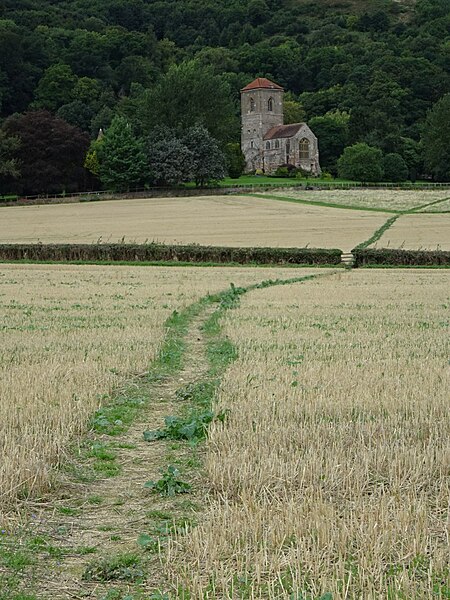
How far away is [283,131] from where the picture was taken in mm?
136125

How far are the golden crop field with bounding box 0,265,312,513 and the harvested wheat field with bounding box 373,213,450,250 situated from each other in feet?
64.4

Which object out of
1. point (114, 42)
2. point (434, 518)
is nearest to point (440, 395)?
point (434, 518)

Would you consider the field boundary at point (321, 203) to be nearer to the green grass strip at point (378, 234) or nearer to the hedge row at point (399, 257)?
the green grass strip at point (378, 234)

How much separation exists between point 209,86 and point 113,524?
109 metres

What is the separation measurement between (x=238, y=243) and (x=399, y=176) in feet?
234

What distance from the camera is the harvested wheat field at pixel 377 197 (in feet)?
269

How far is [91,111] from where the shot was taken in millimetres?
131125

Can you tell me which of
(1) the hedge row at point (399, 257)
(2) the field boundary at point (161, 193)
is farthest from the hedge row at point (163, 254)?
(2) the field boundary at point (161, 193)

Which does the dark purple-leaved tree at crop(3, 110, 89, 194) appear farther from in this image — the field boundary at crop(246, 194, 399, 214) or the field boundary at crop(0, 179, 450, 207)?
the field boundary at crop(246, 194, 399, 214)

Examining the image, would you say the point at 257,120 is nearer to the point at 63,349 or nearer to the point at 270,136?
the point at 270,136

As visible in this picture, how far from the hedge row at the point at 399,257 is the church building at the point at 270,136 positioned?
88.1m

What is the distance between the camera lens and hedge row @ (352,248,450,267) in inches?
1806

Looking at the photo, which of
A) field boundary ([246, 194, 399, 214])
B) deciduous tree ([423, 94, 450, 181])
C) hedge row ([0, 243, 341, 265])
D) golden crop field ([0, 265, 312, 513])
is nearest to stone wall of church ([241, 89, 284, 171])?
deciduous tree ([423, 94, 450, 181])

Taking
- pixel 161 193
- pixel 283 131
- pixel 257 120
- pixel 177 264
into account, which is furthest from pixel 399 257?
pixel 257 120
